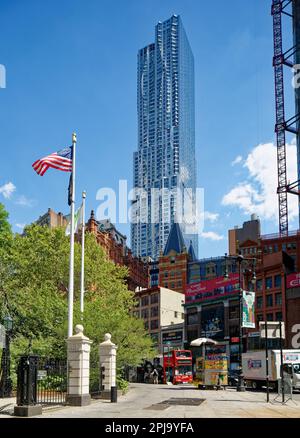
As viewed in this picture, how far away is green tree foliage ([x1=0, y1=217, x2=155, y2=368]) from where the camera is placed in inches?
1441

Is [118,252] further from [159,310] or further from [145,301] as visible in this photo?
[159,310]

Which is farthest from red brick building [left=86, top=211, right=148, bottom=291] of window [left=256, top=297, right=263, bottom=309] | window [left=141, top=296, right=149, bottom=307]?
window [left=256, top=297, right=263, bottom=309]

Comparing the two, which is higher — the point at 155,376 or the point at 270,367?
the point at 270,367

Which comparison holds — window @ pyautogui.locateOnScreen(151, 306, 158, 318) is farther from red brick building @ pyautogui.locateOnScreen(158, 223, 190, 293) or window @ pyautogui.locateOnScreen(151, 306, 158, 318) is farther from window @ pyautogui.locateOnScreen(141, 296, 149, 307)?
red brick building @ pyautogui.locateOnScreen(158, 223, 190, 293)

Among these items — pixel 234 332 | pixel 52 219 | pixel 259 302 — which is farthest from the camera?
pixel 52 219

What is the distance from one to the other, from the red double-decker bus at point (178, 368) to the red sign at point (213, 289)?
114ft

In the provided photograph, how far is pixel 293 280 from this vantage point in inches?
3246

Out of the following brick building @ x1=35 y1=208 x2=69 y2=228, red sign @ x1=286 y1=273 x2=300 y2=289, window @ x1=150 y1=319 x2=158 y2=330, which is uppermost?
brick building @ x1=35 y1=208 x2=69 y2=228

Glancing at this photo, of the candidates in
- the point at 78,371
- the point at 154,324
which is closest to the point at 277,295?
the point at 154,324

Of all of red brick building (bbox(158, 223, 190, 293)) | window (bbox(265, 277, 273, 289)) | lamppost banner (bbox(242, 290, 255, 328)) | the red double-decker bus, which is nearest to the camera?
lamppost banner (bbox(242, 290, 255, 328))

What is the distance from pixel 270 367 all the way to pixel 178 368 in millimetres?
18724

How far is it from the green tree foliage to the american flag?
9921 mm

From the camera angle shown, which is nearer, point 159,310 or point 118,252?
point 159,310
